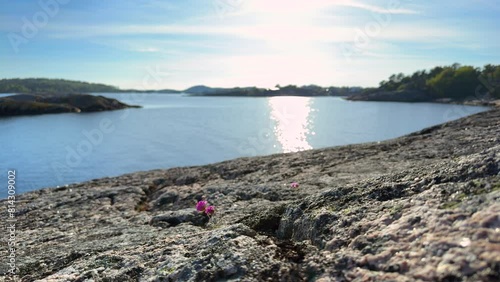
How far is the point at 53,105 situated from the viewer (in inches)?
5704

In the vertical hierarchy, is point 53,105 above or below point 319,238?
above

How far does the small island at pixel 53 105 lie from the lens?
433ft

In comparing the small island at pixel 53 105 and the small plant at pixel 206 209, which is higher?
the small island at pixel 53 105

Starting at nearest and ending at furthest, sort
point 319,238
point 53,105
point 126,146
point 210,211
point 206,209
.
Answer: point 319,238
point 210,211
point 206,209
point 126,146
point 53,105

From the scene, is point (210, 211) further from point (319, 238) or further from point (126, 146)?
point (126, 146)

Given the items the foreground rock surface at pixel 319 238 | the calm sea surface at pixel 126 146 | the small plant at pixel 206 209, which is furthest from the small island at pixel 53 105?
the small plant at pixel 206 209

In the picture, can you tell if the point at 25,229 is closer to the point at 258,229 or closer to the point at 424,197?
the point at 258,229

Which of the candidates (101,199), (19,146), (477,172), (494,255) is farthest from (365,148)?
(19,146)

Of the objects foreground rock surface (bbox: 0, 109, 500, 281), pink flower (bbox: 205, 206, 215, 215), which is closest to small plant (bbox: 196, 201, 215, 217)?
pink flower (bbox: 205, 206, 215, 215)

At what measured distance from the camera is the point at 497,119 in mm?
18703

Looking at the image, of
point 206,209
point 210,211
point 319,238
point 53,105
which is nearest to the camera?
point 319,238

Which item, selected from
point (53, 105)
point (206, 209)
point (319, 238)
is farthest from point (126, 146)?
point (53, 105)

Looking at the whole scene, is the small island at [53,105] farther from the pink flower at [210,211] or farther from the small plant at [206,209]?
the pink flower at [210,211]

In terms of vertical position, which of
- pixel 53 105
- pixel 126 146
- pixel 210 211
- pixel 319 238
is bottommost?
pixel 126 146
